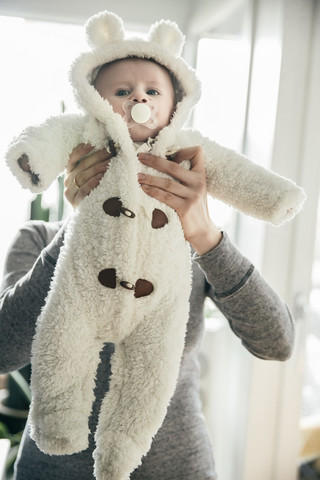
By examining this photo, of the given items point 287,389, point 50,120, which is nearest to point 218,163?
point 50,120

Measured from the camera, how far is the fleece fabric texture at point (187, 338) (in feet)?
2.40

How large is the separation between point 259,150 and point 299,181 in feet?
0.56

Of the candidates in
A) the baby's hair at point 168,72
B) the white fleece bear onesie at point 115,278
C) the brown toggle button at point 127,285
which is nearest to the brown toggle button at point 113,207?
the white fleece bear onesie at point 115,278

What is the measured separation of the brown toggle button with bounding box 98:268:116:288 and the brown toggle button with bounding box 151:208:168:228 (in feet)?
0.33

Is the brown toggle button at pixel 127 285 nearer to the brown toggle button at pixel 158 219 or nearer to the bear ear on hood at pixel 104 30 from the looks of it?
the brown toggle button at pixel 158 219

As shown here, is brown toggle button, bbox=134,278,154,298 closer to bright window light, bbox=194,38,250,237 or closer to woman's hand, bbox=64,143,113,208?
woman's hand, bbox=64,143,113,208

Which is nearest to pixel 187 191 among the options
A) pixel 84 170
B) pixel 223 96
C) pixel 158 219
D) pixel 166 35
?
pixel 158 219

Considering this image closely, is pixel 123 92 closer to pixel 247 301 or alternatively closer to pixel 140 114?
pixel 140 114

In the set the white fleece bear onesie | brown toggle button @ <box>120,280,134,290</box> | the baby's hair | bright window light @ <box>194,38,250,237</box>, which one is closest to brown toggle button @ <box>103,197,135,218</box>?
the white fleece bear onesie

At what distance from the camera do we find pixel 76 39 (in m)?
Result: 1.79

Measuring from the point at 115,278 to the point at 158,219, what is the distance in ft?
0.39

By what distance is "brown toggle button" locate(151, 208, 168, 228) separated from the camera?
66 cm

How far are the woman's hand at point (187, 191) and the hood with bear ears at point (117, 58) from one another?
6 centimetres

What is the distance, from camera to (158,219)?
0.67 metres
